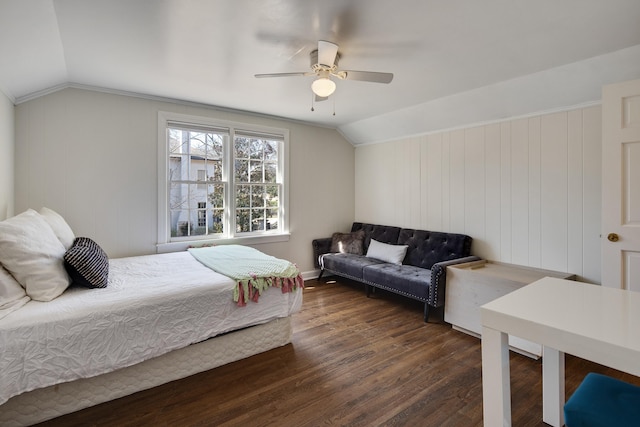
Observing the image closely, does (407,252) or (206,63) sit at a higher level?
(206,63)

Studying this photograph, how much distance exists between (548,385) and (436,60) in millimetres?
2371

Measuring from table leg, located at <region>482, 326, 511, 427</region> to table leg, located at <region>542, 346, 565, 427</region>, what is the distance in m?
0.68

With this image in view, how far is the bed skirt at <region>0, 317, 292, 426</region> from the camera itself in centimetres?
171

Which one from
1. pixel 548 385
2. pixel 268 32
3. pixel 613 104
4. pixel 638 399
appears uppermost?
pixel 268 32

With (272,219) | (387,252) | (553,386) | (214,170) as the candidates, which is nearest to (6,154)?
(214,170)

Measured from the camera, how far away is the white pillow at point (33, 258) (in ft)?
5.71

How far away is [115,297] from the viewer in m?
1.96

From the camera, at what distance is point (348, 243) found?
15.3 feet

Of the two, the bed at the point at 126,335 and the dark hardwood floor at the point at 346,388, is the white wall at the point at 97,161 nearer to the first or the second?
the bed at the point at 126,335

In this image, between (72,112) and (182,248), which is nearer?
(72,112)

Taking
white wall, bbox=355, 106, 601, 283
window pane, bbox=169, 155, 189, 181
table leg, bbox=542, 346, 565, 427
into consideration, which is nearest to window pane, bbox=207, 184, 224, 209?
window pane, bbox=169, 155, 189, 181

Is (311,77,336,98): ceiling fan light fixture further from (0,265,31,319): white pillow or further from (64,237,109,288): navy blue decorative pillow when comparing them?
(0,265,31,319): white pillow

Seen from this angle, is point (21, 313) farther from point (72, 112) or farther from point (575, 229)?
point (575, 229)

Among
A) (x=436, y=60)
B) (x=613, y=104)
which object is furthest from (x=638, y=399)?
(x=436, y=60)
